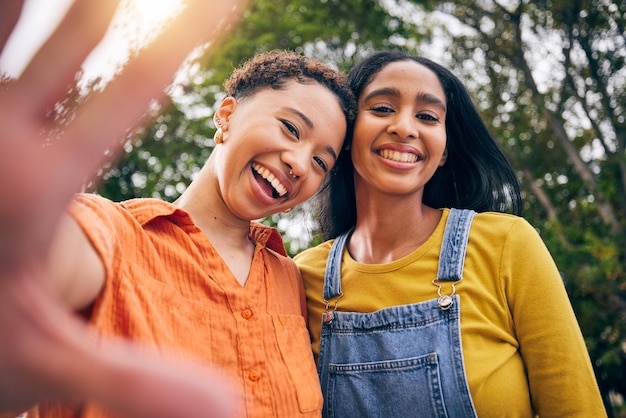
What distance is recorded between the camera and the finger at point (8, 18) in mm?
286

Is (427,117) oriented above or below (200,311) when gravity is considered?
above

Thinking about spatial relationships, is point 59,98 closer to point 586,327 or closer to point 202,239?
point 202,239

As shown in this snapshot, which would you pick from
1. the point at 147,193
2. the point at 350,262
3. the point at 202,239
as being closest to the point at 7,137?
the point at 202,239

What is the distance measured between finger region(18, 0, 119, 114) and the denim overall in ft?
4.68

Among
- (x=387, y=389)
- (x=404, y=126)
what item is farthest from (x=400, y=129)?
(x=387, y=389)

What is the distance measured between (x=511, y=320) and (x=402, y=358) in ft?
1.10

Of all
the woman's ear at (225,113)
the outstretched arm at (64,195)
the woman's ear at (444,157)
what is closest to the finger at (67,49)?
the outstretched arm at (64,195)

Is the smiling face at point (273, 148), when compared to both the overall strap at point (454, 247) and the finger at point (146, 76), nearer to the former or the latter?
the overall strap at point (454, 247)

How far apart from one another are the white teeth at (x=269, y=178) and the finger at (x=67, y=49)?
3.80 ft

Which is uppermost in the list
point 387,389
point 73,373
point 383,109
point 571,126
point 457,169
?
point 571,126

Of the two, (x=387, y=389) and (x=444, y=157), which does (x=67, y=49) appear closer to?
(x=387, y=389)

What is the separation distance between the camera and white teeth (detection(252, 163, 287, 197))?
1.46 m

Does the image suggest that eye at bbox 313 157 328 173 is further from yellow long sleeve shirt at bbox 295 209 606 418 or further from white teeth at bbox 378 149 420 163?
yellow long sleeve shirt at bbox 295 209 606 418

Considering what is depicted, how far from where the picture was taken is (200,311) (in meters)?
1.23
